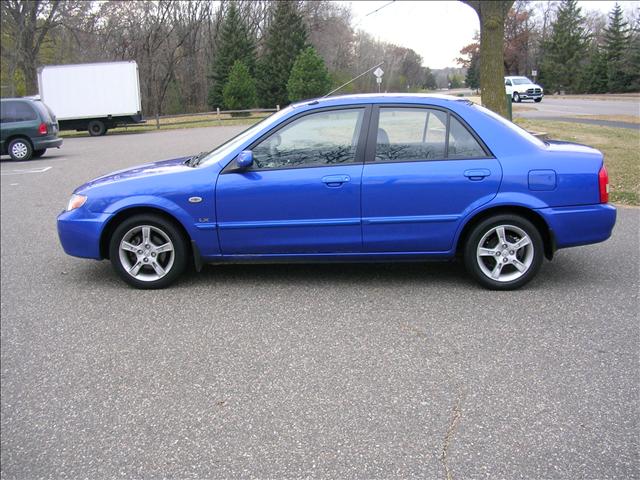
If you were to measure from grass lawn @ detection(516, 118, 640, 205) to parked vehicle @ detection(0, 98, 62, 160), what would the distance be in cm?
1422

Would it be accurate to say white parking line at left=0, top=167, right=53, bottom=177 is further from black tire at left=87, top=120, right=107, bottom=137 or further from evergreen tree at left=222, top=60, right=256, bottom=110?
evergreen tree at left=222, top=60, right=256, bottom=110

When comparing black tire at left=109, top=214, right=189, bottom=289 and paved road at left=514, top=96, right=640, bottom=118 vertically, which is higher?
paved road at left=514, top=96, right=640, bottom=118

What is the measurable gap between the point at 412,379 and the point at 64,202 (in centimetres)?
849

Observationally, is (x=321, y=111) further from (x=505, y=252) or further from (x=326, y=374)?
(x=326, y=374)

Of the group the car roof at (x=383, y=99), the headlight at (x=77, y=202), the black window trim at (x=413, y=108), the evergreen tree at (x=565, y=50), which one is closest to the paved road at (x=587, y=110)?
the car roof at (x=383, y=99)

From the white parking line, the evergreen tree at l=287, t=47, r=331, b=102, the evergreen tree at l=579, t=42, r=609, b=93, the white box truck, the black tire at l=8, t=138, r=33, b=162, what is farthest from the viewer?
the evergreen tree at l=579, t=42, r=609, b=93

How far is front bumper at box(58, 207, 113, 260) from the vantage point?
520cm

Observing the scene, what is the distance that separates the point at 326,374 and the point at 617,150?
35.1 ft

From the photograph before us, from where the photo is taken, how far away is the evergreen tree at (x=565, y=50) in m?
60.7

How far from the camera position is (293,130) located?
510 centimetres

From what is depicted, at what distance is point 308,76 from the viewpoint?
40500 mm

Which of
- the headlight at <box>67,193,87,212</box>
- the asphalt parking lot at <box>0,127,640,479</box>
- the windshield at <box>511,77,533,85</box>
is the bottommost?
the asphalt parking lot at <box>0,127,640,479</box>

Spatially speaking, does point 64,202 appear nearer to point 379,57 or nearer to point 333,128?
point 333,128

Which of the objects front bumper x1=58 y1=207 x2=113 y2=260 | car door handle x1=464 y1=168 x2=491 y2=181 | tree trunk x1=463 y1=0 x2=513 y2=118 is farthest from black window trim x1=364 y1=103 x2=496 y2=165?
tree trunk x1=463 y1=0 x2=513 y2=118
